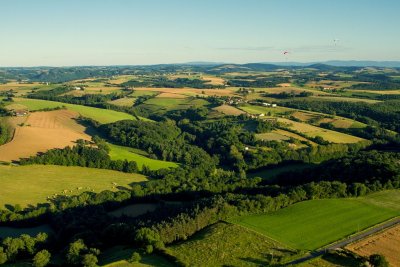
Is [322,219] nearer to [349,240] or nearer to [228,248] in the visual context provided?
[349,240]

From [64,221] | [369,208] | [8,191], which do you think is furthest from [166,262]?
[8,191]

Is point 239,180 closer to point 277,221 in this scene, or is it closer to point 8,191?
point 277,221

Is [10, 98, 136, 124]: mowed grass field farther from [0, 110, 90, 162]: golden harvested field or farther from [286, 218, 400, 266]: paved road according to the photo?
[286, 218, 400, 266]: paved road

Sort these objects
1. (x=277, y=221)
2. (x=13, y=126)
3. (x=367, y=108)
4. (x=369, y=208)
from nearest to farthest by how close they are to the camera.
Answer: (x=277, y=221), (x=369, y=208), (x=13, y=126), (x=367, y=108)

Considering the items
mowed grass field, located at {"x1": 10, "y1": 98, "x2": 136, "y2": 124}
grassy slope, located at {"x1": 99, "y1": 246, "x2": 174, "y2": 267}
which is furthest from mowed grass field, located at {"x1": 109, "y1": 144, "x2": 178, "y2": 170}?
grassy slope, located at {"x1": 99, "y1": 246, "x2": 174, "y2": 267}

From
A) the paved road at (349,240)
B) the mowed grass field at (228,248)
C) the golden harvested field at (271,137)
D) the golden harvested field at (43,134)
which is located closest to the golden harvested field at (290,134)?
the golden harvested field at (271,137)

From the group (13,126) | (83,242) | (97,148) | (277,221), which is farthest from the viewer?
(13,126)
